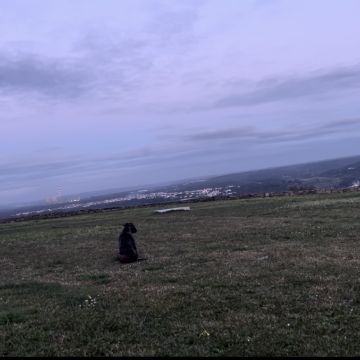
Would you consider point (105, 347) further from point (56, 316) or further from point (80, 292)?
point (80, 292)

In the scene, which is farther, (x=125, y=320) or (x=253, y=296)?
(x=253, y=296)

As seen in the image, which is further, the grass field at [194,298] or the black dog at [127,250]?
the black dog at [127,250]

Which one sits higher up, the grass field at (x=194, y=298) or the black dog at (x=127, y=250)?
the black dog at (x=127, y=250)

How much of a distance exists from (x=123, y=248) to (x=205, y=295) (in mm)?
8185

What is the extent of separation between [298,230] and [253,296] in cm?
1324

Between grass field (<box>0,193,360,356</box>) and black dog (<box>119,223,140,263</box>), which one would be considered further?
black dog (<box>119,223,140,263</box>)

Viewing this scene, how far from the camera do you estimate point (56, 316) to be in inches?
464

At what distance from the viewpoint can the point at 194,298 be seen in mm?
12570

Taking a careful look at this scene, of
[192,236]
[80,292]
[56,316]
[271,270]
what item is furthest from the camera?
[192,236]

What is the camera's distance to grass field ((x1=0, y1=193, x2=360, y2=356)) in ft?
30.5

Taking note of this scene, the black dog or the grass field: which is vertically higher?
the black dog

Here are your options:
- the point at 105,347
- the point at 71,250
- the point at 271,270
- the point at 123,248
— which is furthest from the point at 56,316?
the point at 71,250

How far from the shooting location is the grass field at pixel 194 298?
30.5 ft

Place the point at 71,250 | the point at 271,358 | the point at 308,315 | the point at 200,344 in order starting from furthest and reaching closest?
the point at 71,250 → the point at 308,315 → the point at 200,344 → the point at 271,358
